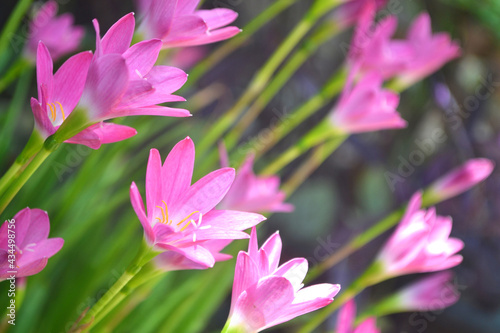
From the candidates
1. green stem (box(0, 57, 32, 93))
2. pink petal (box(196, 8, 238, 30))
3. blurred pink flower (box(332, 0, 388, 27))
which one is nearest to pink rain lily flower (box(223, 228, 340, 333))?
pink petal (box(196, 8, 238, 30))

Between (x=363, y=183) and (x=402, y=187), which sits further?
(x=363, y=183)

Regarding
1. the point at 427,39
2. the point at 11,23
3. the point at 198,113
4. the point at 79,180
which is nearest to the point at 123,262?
the point at 79,180

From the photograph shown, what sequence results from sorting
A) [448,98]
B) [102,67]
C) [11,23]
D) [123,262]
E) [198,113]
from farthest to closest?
[198,113], [448,98], [123,262], [11,23], [102,67]

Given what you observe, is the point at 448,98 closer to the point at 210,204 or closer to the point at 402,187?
the point at 402,187

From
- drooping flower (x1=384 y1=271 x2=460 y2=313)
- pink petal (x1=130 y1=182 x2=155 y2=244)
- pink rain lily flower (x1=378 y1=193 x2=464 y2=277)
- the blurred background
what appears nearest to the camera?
pink petal (x1=130 y1=182 x2=155 y2=244)

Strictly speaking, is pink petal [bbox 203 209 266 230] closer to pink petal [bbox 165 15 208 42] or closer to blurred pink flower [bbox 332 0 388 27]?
pink petal [bbox 165 15 208 42]

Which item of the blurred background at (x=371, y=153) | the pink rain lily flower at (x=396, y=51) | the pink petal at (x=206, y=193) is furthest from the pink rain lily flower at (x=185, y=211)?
the blurred background at (x=371, y=153)

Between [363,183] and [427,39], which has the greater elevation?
[427,39]
